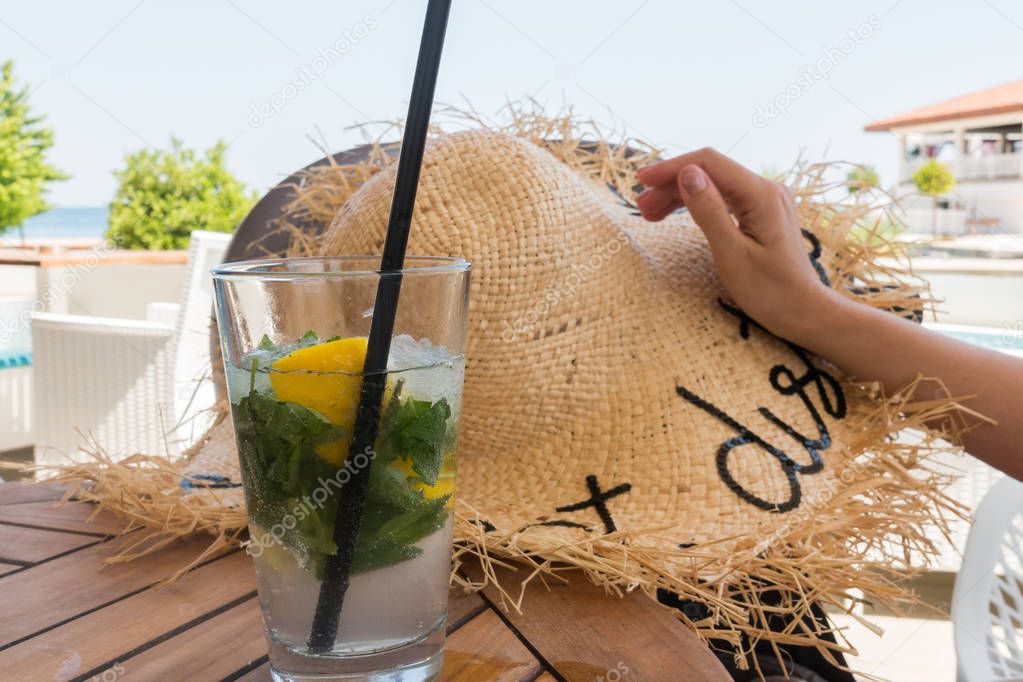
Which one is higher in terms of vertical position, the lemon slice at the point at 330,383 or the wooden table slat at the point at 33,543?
the lemon slice at the point at 330,383

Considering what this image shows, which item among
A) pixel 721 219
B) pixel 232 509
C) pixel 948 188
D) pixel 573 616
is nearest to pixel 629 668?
pixel 573 616

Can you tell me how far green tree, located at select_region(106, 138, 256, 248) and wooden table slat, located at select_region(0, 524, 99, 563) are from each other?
16.0 feet

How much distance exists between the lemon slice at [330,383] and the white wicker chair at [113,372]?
158 cm

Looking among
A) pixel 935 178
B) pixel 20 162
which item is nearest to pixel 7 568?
pixel 20 162

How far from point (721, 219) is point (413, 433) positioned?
1.24ft

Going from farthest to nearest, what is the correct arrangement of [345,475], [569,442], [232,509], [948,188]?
[948,188]
[569,442]
[232,509]
[345,475]

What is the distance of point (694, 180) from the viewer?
0.59m

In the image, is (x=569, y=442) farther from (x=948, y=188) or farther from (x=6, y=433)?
(x=948, y=188)

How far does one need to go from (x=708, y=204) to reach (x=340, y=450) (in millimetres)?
400

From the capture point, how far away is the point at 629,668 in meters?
0.34

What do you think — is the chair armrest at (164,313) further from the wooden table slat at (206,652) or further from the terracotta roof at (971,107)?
the terracotta roof at (971,107)

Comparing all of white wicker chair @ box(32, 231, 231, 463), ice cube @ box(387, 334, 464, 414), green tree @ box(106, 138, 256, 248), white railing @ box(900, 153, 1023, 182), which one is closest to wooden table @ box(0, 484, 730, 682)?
ice cube @ box(387, 334, 464, 414)

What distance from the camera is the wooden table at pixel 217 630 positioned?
333mm

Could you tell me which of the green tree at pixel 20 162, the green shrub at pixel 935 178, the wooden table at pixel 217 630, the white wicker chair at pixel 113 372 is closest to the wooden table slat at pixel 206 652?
the wooden table at pixel 217 630
